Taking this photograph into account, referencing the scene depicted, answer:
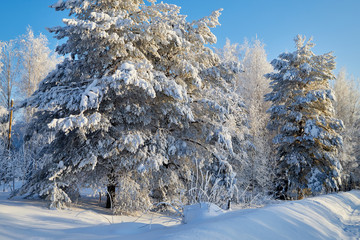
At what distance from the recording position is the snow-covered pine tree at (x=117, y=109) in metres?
6.09

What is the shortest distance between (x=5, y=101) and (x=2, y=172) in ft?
26.4

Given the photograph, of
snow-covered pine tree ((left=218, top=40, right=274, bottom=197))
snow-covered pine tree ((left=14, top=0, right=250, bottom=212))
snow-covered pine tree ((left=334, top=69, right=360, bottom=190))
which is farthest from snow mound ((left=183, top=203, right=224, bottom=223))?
snow-covered pine tree ((left=334, top=69, right=360, bottom=190))

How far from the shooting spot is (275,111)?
14.0 meters

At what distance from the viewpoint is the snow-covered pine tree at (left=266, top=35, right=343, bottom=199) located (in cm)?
1234

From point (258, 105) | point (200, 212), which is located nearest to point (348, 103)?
point (258, 105)

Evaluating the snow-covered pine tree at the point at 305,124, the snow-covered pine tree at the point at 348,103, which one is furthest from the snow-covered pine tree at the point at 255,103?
the snow-covered pine tree at the point at 348,103

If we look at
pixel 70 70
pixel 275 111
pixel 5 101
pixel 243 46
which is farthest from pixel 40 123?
pixel 243 46

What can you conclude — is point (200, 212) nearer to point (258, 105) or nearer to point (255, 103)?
point (255, 103)

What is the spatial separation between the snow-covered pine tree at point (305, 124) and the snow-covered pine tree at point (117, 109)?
25.1 feet

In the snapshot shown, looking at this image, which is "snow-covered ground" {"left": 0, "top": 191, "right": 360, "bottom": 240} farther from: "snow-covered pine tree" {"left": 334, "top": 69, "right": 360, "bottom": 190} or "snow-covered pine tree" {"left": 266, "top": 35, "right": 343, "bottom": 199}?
"snow-covered pine tree" {"left": 334, "top": 69, "right": 360, "bottom": 190}

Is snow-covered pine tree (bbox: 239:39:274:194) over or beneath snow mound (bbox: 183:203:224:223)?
over

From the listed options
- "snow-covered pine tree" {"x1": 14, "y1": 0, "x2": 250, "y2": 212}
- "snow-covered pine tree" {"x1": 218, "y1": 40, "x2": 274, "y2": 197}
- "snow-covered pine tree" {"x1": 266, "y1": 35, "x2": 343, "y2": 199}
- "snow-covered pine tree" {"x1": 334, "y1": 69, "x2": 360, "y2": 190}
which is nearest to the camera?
"snow-covered pine tree" {"x1": 14, "y1": 0, "x2": 250, "y2": 212}

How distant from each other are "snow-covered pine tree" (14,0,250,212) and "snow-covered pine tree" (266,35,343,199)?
765 cm

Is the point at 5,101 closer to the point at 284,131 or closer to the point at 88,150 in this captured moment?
the point at 88,150
